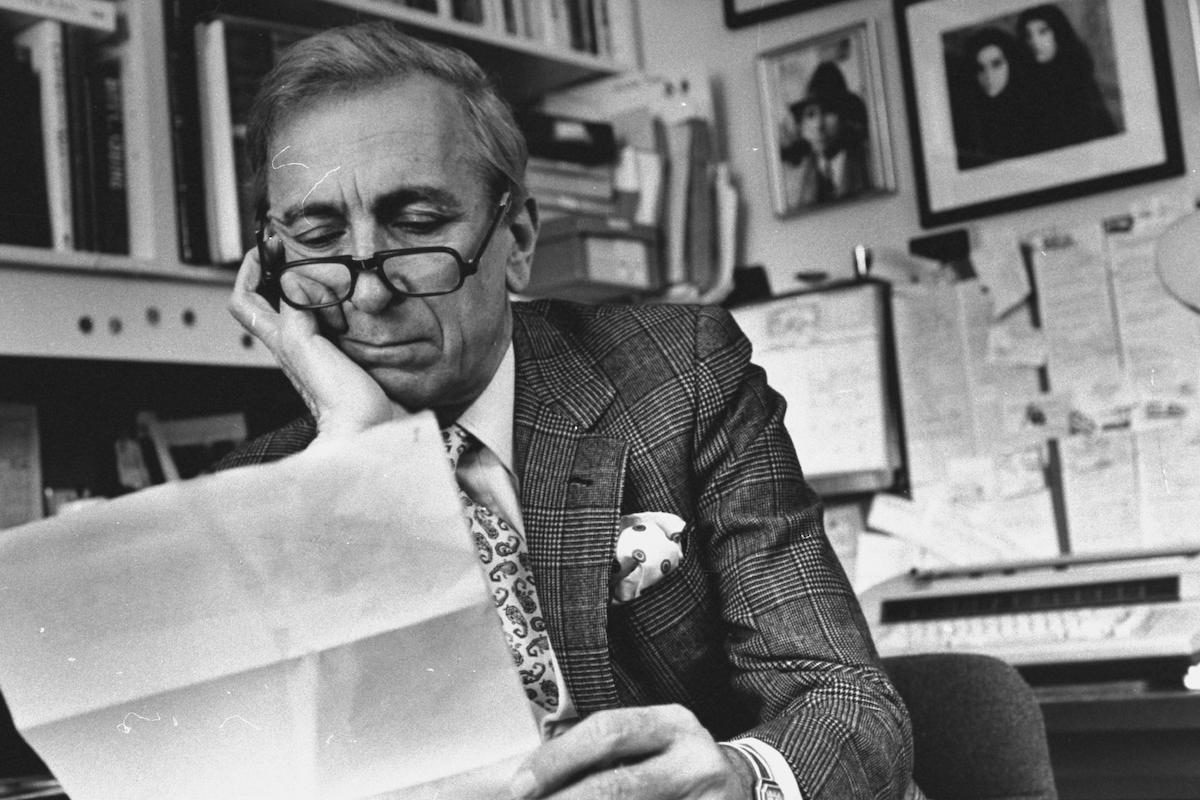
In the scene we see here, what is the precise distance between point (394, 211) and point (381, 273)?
0.19 feet

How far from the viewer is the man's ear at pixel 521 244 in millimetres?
1281

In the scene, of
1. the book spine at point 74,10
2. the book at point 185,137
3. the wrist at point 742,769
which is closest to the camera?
the wrist at point 742,769

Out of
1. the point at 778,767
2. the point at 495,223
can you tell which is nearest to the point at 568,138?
the point at 495,223

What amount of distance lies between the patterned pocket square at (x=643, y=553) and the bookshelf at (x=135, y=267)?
96 cm

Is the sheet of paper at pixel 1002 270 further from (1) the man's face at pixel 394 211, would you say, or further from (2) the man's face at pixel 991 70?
(1) the man's face at pixel 394 211

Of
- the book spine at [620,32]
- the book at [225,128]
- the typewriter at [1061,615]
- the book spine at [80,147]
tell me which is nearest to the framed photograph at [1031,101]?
the book spine at [620,32]

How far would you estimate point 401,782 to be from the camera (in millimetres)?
728

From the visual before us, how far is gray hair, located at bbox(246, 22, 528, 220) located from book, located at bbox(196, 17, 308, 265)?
700mm

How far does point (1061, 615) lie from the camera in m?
1.80

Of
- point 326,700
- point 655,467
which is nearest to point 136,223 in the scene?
point 655,467

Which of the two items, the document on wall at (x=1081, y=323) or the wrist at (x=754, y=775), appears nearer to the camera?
the wrist at (x=754, y=775)

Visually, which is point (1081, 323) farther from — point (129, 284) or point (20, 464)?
point (20, 464)

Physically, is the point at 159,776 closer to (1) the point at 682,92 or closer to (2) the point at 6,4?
(2) the point at 6,4

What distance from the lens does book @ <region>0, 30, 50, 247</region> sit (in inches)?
69.6
